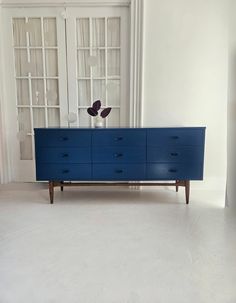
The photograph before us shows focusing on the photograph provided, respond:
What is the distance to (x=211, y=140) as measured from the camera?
3.43 metres

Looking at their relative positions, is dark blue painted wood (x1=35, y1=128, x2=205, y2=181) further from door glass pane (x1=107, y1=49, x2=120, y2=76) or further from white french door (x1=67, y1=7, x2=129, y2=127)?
door glass pane (x1=107, y1=49, x2=120, y2=76)

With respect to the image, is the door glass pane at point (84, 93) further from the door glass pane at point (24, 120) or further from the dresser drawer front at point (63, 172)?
the dresser drawer front at point (63, 172)

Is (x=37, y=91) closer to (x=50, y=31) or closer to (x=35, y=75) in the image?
(x=35, y=75)

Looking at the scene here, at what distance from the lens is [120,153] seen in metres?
2.91

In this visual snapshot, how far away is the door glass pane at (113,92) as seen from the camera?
3512 millimetres

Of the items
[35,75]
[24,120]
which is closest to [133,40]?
[35,75]

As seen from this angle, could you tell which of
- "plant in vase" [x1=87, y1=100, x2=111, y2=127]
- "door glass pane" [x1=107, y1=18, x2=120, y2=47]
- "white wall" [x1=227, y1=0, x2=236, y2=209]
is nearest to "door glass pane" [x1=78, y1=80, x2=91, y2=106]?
"plant in vase" [x1=87, y1=100, x2=111, y2=127]

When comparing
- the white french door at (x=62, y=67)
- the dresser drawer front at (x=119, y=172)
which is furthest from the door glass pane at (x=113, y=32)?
the dresser drawer front at (x=119, y=172)

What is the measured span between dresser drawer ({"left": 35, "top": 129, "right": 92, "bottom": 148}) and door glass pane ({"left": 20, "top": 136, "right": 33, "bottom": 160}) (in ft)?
2.82

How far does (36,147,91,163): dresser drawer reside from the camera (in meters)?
2.92

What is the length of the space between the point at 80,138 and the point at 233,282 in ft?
6.05

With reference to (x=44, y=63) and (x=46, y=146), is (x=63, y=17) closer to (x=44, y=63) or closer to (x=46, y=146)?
(x=44, y=63)

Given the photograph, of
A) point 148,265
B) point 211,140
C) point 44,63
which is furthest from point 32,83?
point 148,265

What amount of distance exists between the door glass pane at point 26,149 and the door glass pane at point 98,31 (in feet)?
4.80
